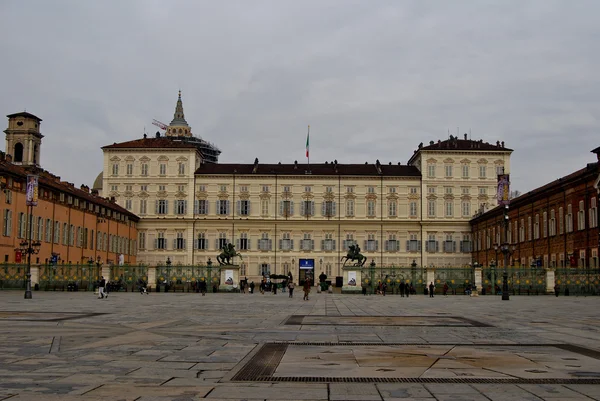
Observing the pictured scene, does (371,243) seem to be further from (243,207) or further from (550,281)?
(550,281)

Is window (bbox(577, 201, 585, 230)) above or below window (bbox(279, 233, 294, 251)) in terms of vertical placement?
above

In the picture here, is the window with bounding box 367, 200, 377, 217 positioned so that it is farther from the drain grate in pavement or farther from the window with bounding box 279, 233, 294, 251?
the drain grate in pavement

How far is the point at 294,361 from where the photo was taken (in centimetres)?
1223

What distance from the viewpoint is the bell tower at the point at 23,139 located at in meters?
79.1

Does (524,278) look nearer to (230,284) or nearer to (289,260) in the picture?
(230,284)

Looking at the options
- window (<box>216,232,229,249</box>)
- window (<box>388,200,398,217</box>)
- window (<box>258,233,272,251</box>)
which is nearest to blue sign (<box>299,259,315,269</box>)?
window (<box>258,233,272,251</box>)

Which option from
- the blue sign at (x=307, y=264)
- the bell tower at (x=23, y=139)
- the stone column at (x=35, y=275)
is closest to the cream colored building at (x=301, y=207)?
the blue sign at (x=307, y=264)

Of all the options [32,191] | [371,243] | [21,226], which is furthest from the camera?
[371,243]

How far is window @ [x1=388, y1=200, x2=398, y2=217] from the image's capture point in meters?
93.4

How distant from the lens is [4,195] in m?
57.0

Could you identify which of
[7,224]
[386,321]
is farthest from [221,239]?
[386,321]

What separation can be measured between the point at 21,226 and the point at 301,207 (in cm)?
4078

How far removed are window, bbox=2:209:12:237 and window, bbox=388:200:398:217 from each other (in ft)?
163

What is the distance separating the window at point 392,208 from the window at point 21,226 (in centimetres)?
4764
